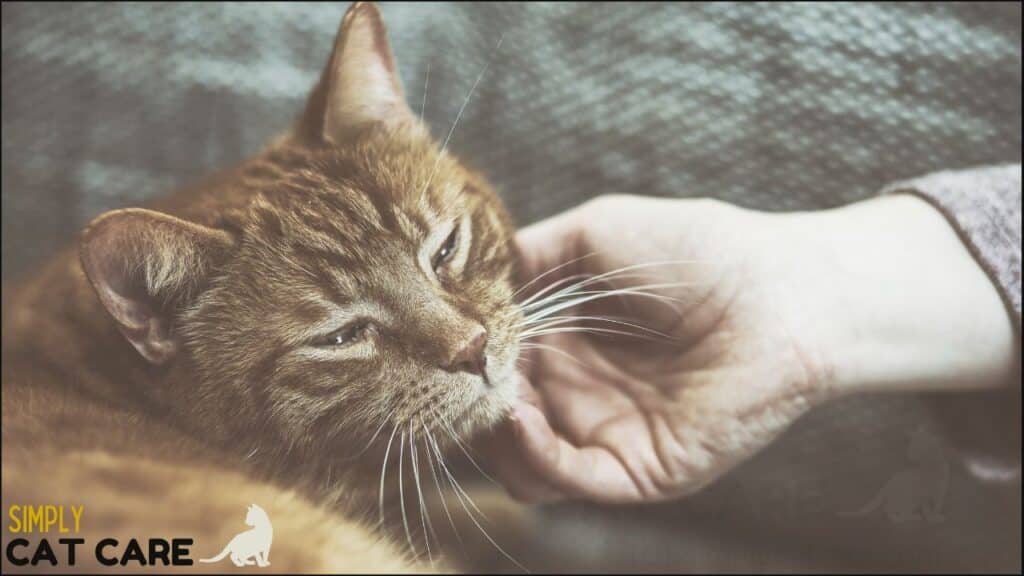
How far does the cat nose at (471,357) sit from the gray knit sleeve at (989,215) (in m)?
0.63

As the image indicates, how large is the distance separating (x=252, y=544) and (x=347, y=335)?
0.65 ft

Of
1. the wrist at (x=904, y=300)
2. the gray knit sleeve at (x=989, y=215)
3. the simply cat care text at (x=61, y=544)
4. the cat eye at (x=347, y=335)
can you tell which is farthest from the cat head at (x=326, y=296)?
the gray knit sleeve at (x=989, y=215)

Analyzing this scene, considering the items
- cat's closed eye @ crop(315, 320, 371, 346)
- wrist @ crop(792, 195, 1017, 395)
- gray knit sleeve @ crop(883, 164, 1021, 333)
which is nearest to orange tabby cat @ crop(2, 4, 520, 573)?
cat's closed eye @ crop(315, 320, 371, 346)

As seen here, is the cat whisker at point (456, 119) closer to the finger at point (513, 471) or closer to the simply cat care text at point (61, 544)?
the finger at point (513, 471)

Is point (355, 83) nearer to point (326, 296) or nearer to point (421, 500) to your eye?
point (326, 296)

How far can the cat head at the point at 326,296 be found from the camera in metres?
0.60

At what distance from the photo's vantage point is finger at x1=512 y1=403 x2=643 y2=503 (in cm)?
78

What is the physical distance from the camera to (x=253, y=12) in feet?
2.92

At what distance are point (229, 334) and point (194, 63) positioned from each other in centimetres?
42

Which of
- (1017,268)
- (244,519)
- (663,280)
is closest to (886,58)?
(1017,268)

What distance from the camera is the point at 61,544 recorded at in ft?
1.65

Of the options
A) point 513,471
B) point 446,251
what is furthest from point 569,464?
point 446,251

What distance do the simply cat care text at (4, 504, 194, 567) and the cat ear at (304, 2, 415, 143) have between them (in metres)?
0.40

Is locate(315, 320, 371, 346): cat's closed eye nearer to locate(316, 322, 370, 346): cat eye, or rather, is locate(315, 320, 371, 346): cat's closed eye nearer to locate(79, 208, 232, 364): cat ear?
locate(316, 322, 370, 346): cat eye
